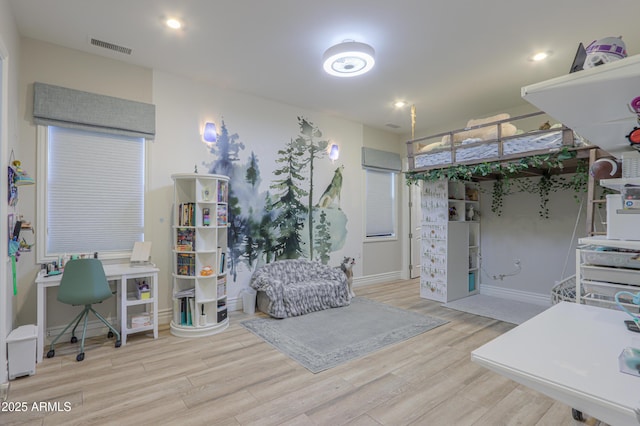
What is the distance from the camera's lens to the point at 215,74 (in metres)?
3.80

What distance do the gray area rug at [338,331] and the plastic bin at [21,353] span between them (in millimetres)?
1857

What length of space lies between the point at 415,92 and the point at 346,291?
295cm

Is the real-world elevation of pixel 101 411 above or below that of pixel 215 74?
below

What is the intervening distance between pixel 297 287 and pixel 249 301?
654 millimetres

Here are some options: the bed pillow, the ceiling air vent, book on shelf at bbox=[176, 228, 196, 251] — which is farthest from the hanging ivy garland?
the ceiling air vent

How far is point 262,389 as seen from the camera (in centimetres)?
234

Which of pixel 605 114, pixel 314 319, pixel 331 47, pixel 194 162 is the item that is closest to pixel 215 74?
pixel 194 162

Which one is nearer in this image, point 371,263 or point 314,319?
point 314,319

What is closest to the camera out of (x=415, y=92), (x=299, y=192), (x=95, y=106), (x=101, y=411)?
(x=101, y=411)

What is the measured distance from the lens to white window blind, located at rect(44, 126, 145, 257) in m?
3.18

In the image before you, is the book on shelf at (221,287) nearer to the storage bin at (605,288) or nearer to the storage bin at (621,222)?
the storage bin at (605,288)

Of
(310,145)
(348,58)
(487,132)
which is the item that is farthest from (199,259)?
(487,132)

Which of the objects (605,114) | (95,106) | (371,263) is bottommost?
(371,263)

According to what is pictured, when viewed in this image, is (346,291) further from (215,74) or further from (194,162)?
(215,74)
